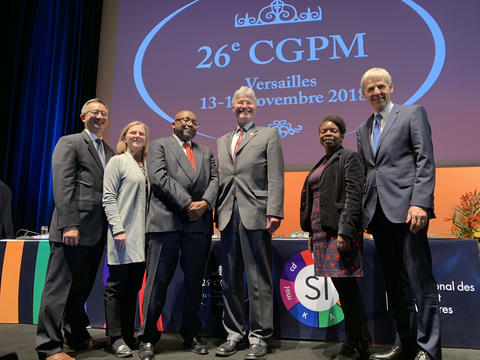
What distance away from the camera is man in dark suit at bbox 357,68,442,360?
188 cm

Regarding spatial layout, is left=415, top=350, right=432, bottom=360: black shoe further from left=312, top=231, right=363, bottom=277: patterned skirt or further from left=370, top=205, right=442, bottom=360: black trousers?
left=312, top=231, right=363, bottom=277: patterned skirt

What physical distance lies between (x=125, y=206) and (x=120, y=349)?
0.87 m

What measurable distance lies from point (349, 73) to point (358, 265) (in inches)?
118

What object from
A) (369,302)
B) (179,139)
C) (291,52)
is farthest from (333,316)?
(291,52)

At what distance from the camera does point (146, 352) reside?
2.14m

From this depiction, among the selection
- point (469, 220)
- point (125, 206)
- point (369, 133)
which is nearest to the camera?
point (369, 133)

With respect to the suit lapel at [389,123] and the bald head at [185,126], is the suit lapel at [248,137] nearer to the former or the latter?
the bald head at [185,126]

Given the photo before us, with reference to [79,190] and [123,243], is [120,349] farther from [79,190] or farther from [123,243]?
[79,190]

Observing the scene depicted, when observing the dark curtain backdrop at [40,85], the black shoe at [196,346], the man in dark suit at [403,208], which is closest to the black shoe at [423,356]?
the man in dark suit at [403,208]

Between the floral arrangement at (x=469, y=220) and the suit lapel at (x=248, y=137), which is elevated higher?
the suit lapel at (x=248, y=137)

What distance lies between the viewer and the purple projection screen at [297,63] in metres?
4.17

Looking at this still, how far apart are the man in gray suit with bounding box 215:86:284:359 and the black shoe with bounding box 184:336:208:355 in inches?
3.9

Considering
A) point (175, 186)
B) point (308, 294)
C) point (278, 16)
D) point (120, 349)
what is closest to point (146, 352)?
point (120, 349)

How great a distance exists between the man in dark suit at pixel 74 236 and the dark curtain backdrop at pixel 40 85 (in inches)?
122
